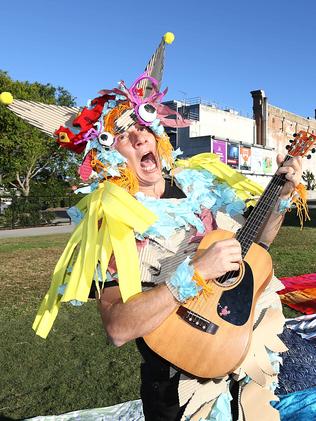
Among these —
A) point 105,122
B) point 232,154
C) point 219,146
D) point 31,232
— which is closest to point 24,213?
point 31,232

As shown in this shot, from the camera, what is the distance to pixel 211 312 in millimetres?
1550

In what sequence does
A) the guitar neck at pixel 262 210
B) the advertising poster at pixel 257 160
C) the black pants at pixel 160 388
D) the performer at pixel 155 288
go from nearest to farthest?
the performer at pixel 155 288 < the black pants at pixel 160 388 < the guitar neck at pixel 262 210 < the advertising poster at pixel 257 160

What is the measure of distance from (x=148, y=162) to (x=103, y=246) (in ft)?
1.71

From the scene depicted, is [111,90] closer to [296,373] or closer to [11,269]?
[296,373]

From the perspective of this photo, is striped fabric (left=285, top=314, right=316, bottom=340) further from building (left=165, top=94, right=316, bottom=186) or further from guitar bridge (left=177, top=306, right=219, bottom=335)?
building (left=165, top=94, right=316, bottom=186)

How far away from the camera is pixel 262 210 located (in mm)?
1855

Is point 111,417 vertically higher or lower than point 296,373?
lower

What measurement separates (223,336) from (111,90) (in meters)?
1.18

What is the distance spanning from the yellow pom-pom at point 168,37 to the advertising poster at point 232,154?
128 ft

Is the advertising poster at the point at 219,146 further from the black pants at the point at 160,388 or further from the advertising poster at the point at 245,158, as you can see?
the black pants at the point at 160,388

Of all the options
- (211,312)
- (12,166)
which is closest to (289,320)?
(211,312)

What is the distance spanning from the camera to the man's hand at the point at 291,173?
5.98ft

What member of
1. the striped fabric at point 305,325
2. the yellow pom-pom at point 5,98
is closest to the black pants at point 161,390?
the yellow pom-pom at point 5,98

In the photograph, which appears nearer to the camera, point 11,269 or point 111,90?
point 111,90
